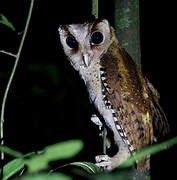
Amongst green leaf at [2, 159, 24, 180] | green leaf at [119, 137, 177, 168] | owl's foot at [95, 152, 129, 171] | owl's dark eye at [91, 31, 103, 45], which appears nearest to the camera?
green leaf at [119, 137, 177, 168]

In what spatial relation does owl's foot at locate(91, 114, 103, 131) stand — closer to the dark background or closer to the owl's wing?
the owl's wing

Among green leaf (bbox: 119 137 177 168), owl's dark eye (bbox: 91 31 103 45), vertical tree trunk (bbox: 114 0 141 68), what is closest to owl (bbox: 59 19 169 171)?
owl's dark eye (bbox: 91 31 103 45)

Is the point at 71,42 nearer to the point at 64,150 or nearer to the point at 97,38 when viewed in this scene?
the point at 97,38

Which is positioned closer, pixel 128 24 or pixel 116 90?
pixel 128 24

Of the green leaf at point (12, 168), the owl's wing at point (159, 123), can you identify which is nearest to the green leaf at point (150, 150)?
the green leaf at point (12, 168)

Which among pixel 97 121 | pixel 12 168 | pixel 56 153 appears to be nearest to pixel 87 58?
pixel 97 121

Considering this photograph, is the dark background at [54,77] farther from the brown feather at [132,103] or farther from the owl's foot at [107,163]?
the owl's foot at [107,163]

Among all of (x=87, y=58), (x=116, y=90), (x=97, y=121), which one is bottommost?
(x=97, y=121)

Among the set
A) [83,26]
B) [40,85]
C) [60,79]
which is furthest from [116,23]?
[40,85]
